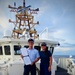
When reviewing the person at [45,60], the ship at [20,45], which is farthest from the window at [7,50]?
the person at [45,60]

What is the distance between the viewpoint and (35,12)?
200 inches

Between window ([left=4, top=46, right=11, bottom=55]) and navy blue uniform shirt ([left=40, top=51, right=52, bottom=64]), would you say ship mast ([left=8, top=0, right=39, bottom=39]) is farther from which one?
navy blue uniform shirt ([left=40, top=51, right=52, bottom=64])

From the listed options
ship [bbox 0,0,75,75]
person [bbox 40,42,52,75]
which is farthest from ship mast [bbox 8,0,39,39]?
person [bbox 40,42,52,75]

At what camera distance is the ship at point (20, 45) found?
3206mm

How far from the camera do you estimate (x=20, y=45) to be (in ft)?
13.0

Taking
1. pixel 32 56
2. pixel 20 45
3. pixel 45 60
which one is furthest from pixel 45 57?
pixel 20 45

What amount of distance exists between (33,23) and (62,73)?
1.45m

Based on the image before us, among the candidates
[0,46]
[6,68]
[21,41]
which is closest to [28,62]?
[6,68]

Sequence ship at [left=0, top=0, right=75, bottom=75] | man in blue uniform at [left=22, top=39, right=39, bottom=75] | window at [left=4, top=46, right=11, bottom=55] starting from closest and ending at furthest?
man in blue uniform at [left=22, top=39, right=39, bottom=75] < ship at [left=0, top=0, right=75, bottom=75] < window at [left=4, top=46, right=11, bottom=55]

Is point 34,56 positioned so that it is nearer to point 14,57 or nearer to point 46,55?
point 46,55

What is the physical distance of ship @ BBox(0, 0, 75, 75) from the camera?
3206mm

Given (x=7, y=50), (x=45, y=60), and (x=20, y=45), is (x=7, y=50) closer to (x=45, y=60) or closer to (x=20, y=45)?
(x=20, y=45)

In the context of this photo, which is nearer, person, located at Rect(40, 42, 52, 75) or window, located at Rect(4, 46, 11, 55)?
person, located at Rect(40, 42, 52, 75)

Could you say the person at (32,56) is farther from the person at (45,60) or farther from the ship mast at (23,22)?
the ship mast at (23,22)
